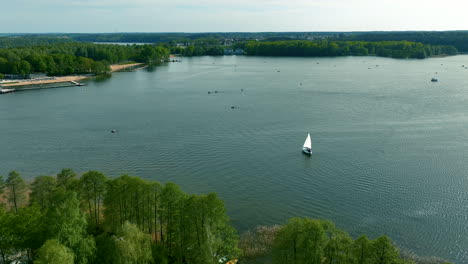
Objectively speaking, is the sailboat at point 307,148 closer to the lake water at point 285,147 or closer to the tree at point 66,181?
the lake water at point 285,147

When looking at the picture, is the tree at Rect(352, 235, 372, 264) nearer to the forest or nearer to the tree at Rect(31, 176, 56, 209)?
the forest

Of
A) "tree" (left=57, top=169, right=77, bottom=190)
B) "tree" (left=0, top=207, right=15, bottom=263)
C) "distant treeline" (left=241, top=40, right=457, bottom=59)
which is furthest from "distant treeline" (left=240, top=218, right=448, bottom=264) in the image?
"distant treeline" (left=241, top=40, right=457, bottom=59)

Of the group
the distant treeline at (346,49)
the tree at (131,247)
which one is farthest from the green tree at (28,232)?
the distant treeline at (346,49)

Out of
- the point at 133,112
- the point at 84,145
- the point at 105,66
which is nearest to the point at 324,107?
the point at 133,112

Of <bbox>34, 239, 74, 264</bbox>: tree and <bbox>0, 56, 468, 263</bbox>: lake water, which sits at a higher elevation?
<bbox>34, 239, 74, 264</bbox>: tree

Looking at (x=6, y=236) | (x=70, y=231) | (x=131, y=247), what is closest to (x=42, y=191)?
(x=6, y=236)

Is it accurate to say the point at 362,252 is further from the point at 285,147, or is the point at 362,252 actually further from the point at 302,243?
the point at 285,147

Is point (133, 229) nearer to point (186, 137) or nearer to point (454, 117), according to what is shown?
point (186, 137)
